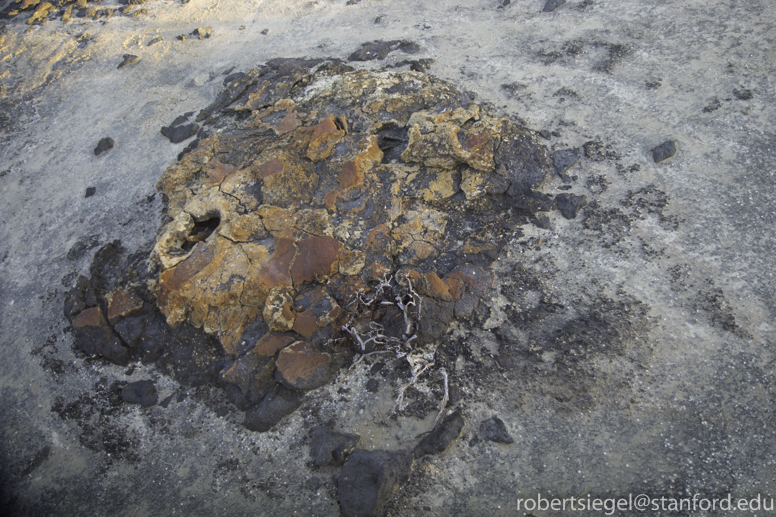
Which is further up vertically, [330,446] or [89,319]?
[89,319]

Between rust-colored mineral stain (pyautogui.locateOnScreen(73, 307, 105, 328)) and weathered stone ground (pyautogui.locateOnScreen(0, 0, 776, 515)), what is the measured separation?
0.29m

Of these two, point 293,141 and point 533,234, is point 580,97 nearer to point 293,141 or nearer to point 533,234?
point 533,234

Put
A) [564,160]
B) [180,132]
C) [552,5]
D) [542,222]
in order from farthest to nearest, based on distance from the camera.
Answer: [552,5] < [180,132] < [564,160] < [542,222]

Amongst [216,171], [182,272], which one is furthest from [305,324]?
[216,171]

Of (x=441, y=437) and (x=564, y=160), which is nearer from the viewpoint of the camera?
(x=441, y=437)

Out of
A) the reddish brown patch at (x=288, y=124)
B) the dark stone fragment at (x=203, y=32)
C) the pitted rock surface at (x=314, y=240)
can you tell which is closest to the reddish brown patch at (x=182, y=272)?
the pitted rock surface at (x=314, y=240)

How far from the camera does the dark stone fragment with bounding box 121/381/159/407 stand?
3660 millimetres

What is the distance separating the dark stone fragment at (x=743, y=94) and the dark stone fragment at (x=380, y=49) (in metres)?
4.18

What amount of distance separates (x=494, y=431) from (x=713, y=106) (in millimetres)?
4507

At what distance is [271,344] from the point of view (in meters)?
3.58

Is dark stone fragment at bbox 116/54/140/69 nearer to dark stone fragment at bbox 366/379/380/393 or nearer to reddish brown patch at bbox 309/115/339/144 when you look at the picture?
reddish brown patch at bbox 309/115/339/144

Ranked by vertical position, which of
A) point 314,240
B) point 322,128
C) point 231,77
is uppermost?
point 231,77

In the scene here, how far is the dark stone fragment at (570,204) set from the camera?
13.6 ft

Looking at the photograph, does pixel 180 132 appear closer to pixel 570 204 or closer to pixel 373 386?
pixel 373 386
